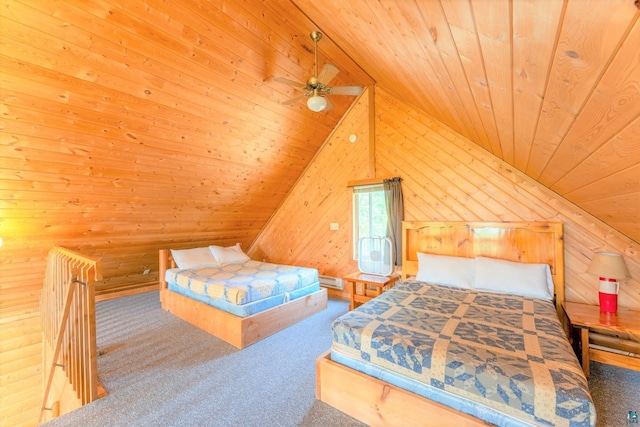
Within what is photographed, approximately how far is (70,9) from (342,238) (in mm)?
3873

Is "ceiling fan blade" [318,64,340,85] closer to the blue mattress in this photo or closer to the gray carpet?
the blue mattress

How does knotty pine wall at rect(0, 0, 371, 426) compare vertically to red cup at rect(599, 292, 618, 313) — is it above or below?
above

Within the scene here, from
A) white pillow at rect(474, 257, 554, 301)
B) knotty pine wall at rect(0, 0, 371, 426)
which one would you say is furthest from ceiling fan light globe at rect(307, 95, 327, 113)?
white pillow at rect(474, 257, 554, 301)

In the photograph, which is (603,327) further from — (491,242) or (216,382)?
(216,382)

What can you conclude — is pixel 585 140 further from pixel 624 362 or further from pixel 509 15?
pixel 624 362

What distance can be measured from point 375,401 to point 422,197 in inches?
105

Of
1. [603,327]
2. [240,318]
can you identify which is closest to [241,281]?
[240,318]

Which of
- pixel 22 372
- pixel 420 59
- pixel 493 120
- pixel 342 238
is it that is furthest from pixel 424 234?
pixel 22 372

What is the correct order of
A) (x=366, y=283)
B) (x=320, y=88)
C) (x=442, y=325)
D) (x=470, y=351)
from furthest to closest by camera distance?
1. (x=366, y=283)
2. (x=320, y=88)
3. (x=442, y=325)
4. (x=470, y=351)

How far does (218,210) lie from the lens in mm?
4773

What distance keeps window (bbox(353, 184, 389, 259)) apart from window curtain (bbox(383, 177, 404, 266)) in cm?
21

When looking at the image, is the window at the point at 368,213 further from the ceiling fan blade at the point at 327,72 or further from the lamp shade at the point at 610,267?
the lamp shade at the point at 610,267

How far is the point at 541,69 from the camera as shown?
95 cm

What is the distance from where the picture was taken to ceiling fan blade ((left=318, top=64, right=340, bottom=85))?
250cm
